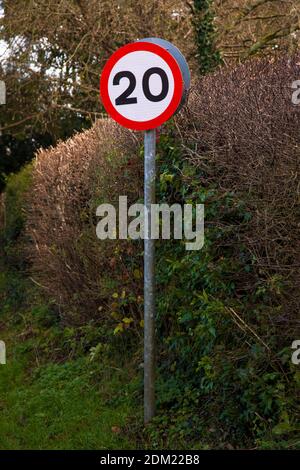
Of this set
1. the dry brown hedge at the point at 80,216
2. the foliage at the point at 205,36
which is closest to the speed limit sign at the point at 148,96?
the dry brown hedge at the point at 80,216

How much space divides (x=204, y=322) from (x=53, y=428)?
162 centimetres

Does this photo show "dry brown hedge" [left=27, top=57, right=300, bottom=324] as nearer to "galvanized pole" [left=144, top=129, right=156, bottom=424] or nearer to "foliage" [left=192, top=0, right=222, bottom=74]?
"galvanized pole" [left=144, top=129, right=156, bottom=424]

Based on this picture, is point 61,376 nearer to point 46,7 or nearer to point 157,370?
point 157,370

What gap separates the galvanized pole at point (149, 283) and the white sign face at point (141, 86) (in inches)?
7.1

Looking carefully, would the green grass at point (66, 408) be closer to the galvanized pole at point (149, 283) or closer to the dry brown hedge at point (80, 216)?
the galvanized pole at point (149, 283)

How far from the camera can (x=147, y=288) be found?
462 centimetres

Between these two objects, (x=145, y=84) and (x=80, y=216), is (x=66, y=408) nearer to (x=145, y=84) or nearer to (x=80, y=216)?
(x=80, y=216)

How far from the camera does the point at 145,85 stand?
447 cm

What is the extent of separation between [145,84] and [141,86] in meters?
0.03

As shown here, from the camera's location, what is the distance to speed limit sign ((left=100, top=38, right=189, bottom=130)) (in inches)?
173

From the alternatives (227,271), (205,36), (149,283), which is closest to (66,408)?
(149,283)

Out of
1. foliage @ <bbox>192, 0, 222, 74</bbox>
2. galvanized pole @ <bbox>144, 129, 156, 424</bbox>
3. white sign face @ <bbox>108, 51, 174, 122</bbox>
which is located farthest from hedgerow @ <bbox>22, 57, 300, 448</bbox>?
foliage @ <bbox>192, 0, 222, 74</bbox>

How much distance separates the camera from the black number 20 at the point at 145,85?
A: 442cm

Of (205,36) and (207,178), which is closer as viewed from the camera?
(207,178)
